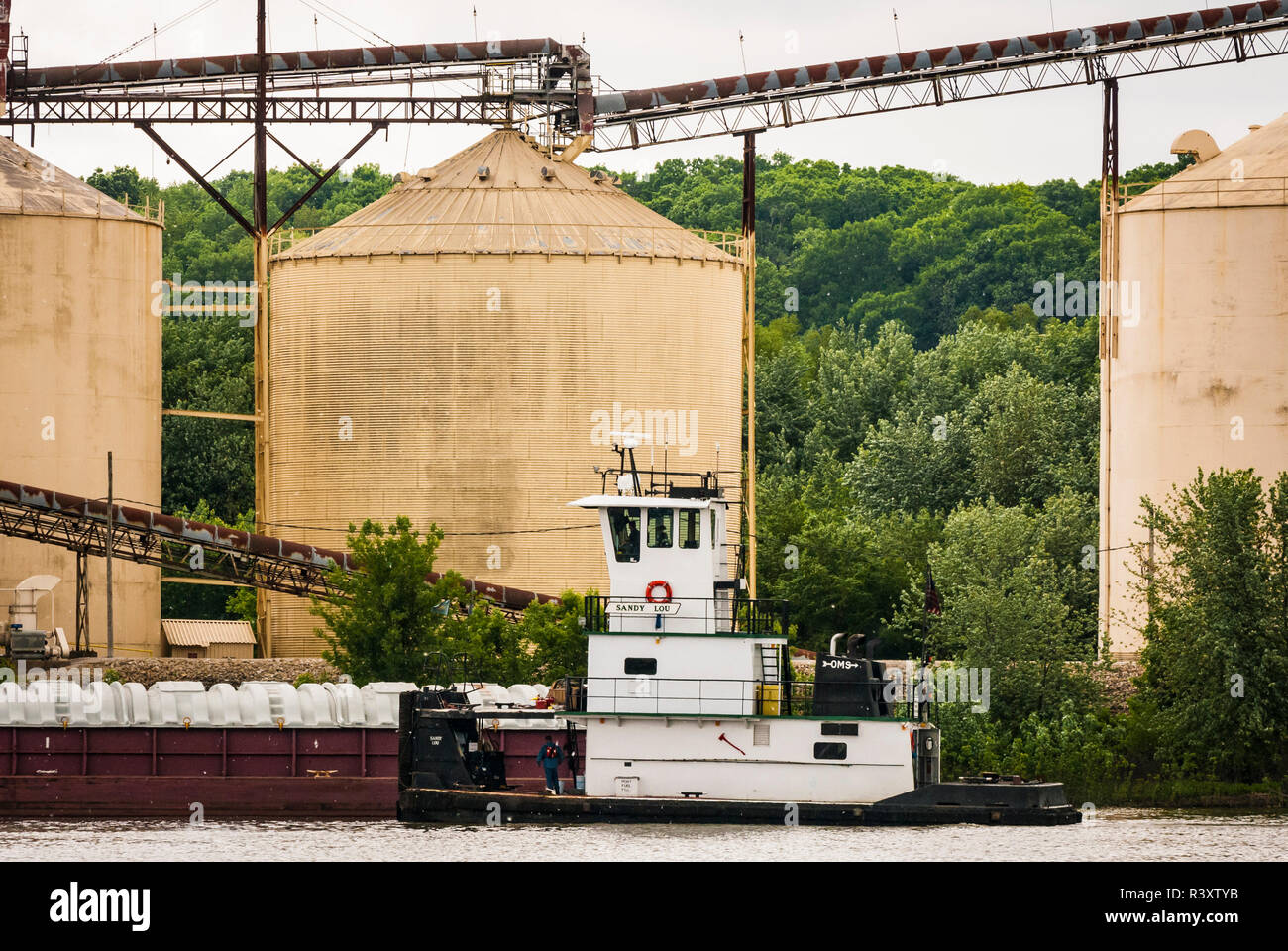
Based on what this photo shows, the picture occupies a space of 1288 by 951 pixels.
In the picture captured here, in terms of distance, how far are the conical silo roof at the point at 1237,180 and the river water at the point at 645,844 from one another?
82.1 ft

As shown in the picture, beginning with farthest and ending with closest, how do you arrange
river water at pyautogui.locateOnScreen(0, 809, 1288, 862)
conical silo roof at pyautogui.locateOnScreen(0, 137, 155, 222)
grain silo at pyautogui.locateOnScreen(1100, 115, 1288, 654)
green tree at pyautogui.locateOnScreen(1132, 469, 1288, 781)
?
conical silo roof at pyautogui.locateOnScreen(0, 137, 155, 222) < grain silo at pyautogui.locateOnScreen(1100, 115, 1288, 654) < green tree at pyautogui.locateOnScreen(1132, 469, 1288, 781) < river water at pyautogui.locateOnScreen(0, 809, 1288, 862)

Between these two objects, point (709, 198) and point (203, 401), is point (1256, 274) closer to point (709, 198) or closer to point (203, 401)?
point (203, 401)

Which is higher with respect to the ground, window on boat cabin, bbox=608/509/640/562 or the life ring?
window on boat cabin, bbox=608/509/640/562

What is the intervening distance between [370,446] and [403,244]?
6.08m

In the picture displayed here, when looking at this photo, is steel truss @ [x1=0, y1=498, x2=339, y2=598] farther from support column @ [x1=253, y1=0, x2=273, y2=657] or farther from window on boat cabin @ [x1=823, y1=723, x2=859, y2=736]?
window on boat cabin @ [x1=823, y1=723, x2=859, y2=736]

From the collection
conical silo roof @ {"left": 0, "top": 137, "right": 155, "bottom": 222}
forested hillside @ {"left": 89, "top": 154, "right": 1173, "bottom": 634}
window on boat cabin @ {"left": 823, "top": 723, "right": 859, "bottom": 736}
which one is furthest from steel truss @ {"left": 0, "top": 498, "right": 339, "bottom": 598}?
window on boat cabin @ {"left": 823, "top": 723, "right": 859, "bottom": 736}

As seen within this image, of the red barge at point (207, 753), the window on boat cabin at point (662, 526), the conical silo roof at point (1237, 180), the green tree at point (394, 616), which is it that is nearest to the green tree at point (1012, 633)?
the conical silo roof at point (1237, 180)

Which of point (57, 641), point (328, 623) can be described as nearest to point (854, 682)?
point (328, 623)

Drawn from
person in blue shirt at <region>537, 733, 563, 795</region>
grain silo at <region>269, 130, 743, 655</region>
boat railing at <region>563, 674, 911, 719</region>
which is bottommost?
person in blue shirt at <region>537, 733, 563, 795</region>

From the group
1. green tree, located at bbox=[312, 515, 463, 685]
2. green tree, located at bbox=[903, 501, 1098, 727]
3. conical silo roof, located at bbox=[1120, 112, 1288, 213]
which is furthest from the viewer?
conical silo roof, located at bbox=[1120, 112, 1288, 213]

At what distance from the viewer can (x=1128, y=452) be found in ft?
236

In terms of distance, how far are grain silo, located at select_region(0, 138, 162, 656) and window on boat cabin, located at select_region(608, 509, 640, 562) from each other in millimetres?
29655

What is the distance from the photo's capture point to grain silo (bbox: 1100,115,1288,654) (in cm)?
6969

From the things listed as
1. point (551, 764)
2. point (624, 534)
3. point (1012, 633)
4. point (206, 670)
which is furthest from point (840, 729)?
point (206, 670)
